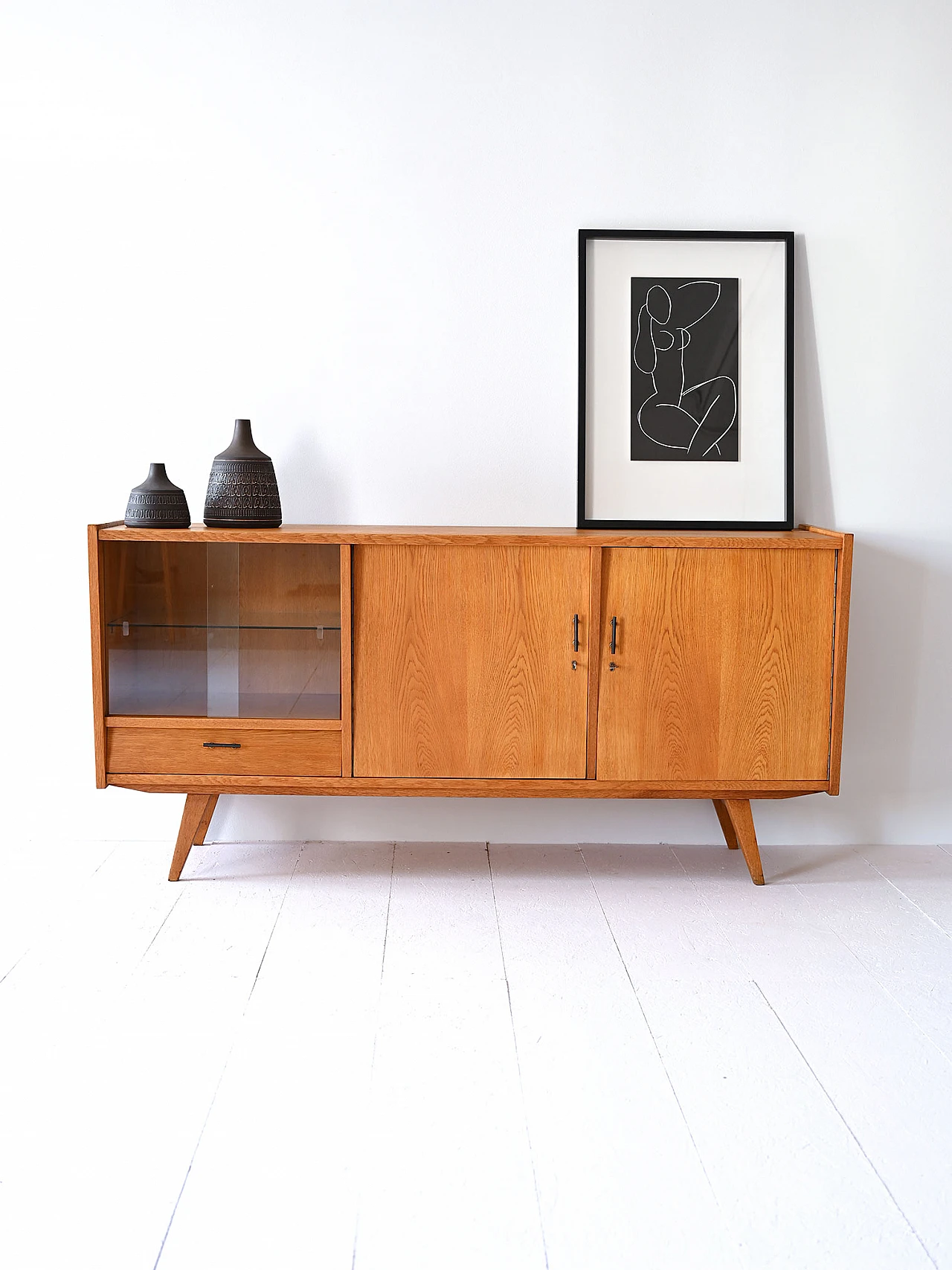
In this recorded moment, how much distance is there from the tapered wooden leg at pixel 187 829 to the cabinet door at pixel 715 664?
90 centimetres

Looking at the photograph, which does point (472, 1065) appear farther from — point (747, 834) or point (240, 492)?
point (240, 492)

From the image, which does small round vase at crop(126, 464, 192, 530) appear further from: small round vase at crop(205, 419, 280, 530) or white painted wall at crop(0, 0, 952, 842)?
white painted wall at crop(0, 0, 952, 842)

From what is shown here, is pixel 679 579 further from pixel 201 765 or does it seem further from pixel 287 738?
pixel 201 765

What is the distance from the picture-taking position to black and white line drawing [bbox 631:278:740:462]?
2467mm

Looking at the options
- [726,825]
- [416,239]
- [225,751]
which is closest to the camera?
[225,751]

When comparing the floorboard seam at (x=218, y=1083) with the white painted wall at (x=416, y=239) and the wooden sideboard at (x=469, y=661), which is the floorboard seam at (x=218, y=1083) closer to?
the wooden sideboard at (x=469, y=661)

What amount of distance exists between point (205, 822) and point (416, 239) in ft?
4.79

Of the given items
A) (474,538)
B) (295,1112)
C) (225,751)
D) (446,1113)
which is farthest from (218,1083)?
(474,538)

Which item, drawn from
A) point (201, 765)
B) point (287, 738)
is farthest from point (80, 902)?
point (287, 738)

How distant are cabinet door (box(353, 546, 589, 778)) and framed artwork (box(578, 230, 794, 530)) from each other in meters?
0.35

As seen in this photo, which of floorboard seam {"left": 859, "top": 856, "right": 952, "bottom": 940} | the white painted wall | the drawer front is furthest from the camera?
the white painted wall

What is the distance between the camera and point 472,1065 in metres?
1.65

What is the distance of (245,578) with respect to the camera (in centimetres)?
227

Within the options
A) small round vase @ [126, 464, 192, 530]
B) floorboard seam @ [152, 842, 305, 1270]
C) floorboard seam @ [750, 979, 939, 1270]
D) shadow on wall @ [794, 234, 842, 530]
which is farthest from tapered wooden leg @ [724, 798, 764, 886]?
small round vase @ [126, 464, 192, 530]
